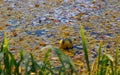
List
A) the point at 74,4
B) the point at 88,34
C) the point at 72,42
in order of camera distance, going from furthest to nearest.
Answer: the point at 74,4 < the point at 88,34 < the point at 72,42

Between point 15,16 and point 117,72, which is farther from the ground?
point 117,72

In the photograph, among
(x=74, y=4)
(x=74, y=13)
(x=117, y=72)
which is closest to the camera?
(x=117, y=72)

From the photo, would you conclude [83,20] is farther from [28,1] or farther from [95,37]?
[28,1]

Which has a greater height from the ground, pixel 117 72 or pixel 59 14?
pixel 117 72

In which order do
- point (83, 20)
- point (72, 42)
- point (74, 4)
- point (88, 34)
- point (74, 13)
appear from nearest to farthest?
point (72, 42), point (88, 34), point (83, 20), point (74, 13), point (74, 4)

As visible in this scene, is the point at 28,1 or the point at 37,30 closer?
the point at 37,30

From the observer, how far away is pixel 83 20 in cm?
602

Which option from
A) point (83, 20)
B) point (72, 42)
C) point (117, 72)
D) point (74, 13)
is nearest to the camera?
point (117, 72)

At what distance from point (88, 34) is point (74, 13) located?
137 centimetres

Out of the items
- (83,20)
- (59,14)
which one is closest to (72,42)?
(83,20)

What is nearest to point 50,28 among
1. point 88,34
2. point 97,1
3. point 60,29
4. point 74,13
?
point 60,29

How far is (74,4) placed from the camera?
23.6 feet

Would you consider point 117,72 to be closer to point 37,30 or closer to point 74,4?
point 37,30

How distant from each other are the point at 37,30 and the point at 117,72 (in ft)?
11.4
